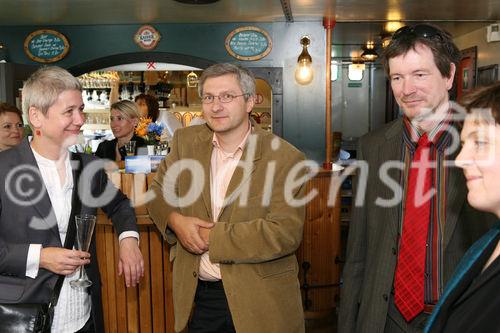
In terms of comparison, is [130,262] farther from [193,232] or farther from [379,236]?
[379,236]

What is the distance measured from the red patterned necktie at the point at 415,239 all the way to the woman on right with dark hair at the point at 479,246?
0.39m

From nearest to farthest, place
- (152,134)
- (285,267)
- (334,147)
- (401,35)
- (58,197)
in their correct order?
1. (401,35)
2. (58,197)
3. (285,267)
4. (152,134)
5. (334,147)

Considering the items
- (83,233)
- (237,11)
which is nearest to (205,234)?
(83,233)

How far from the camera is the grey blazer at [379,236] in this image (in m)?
1.66

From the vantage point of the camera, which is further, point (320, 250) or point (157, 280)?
point (320, 250)

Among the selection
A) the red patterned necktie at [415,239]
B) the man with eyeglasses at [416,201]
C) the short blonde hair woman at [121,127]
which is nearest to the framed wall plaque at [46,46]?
the short blonde hair woman at [121,127]

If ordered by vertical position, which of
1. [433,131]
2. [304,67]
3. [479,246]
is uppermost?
[304,67]

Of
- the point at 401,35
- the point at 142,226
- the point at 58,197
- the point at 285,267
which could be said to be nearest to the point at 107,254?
the point at 142,226

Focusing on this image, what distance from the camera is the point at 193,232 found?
2.13m

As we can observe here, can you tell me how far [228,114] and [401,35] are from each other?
837mm

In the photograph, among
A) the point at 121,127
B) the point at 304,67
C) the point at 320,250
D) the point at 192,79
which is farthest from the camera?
the point at 192,79

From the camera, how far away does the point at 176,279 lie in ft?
7.57

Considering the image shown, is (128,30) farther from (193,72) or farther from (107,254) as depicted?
(107,254)

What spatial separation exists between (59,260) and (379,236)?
4.00ft
